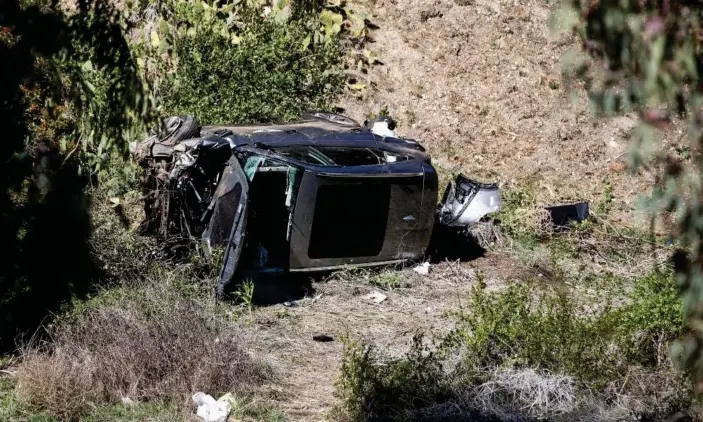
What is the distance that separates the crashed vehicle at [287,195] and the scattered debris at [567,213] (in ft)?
8.05

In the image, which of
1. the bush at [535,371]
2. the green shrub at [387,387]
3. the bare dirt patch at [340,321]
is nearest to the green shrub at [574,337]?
the bush at [535,371]

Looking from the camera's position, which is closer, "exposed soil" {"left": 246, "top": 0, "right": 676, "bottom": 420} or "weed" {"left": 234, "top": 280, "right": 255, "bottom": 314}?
"weed" {"left": 234, "top": 280, "right": 255, "bottom": 314}

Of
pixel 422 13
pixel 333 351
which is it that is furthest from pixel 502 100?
pixel 333 351

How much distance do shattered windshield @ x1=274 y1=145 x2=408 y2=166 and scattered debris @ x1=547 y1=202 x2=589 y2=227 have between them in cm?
276

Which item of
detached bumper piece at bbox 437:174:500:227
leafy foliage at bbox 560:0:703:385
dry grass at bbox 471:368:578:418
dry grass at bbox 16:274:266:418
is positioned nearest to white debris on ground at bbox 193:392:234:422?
dry grass at bbox 16:274:266:418

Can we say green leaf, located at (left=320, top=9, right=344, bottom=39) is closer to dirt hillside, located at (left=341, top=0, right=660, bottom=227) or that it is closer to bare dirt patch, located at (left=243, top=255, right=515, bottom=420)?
dirt hillside, located at (left=341, top=0, right=660, bottom=227)

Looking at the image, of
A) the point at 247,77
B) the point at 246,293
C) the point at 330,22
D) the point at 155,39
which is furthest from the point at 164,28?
the point at 246,293

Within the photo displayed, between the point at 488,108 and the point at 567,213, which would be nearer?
the point at 567,213

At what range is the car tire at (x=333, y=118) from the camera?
11.3 meters

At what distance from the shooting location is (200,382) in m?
7.26

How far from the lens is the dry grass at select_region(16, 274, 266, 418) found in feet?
22.9

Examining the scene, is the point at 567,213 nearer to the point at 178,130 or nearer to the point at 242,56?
the point at 242,56

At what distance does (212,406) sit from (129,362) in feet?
2.52

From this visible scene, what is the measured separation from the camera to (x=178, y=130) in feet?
32.5
